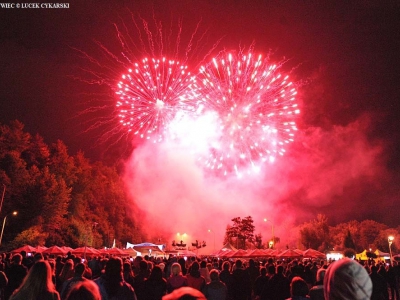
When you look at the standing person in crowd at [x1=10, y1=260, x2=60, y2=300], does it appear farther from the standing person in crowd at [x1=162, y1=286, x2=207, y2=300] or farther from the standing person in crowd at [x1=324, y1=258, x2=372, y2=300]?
the standing person in crowd at [x1=324, y1=258, x2=372, y2=300]

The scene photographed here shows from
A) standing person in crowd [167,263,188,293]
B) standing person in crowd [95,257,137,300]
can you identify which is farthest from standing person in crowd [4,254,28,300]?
standing person in crowd [95,257,137,300]

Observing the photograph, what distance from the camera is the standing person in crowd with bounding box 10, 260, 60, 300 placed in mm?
4113

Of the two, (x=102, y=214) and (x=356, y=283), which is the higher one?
(x=102, y=214)

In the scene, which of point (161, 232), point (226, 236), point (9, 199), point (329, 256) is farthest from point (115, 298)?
point (226, 236)

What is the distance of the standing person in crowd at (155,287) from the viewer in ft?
23.8

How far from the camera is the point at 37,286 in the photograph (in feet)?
13.8

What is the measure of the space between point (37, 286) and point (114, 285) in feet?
4.99

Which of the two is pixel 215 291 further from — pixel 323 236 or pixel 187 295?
pixel 323 236

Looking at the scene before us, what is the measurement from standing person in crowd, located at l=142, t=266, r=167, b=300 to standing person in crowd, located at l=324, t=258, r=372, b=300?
529 centimetres

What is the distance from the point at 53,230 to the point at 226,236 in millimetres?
48140

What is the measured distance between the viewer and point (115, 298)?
5.39m

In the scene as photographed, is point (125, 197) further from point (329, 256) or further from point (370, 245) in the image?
point (370, 245)

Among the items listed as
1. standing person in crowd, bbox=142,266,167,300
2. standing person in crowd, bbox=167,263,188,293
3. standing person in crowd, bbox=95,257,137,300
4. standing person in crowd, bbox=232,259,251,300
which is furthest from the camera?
standing person in crowd, bbox=232,259,251,300

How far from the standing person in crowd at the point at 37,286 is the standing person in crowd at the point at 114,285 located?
3.84 feet
